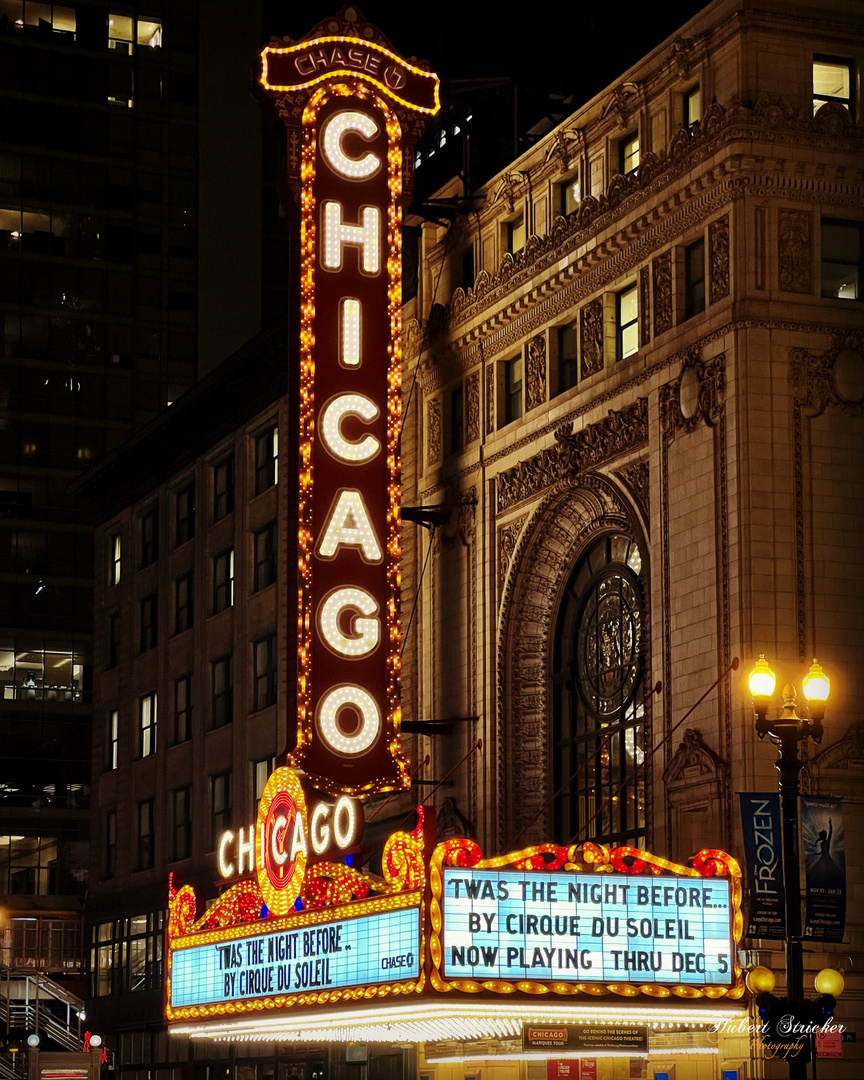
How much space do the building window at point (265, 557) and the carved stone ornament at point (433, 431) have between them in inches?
358

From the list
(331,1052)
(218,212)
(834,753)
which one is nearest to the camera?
(834,753)

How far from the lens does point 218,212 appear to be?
8625cm

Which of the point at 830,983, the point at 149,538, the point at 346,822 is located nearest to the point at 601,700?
the point at 346,822

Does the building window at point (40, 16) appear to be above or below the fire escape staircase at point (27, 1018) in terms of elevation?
above

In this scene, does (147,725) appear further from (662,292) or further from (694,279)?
(694,279)

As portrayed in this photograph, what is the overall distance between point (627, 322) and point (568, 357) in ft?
7.01

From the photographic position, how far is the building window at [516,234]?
39.2 metres

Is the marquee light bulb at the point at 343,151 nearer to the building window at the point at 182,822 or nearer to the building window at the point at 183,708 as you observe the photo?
the building window at the point at 183,708

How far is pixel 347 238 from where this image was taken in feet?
125

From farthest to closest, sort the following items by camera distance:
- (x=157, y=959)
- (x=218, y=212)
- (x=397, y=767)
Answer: (x=218, y=212) < (x=157, y=959) < (x=397, y=767)

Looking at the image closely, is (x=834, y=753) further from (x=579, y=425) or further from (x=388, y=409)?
(x=388, y=409)

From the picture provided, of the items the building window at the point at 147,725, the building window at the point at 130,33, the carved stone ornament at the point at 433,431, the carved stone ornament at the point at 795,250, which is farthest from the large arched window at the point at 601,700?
the building window at the point at 130,33

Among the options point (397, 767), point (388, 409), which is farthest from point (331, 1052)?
point (388, 409)

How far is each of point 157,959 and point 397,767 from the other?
70.1 ft
